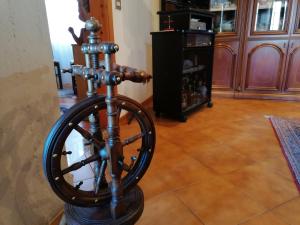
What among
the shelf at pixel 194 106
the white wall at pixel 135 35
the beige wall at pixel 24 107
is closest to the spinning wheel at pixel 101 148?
the beige wall at pixel 24 107

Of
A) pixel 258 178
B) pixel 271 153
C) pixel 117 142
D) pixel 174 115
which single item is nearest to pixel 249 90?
pixel 174 115

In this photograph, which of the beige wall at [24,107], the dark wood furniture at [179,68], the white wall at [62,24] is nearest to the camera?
the beige wall at [24,107]

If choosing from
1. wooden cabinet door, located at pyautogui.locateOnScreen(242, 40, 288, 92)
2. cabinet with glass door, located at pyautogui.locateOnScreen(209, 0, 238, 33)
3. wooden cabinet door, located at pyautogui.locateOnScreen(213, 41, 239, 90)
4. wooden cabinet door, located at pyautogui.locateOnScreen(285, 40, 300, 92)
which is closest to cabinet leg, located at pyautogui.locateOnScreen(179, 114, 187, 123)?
wooden cabinet door, located at pyautogui.locateOnScreen(213, 41, 239, 90)

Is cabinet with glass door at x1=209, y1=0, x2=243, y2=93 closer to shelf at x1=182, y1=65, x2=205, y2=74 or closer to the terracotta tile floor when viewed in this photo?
shelf at x1=182, y1=65, x2=205, y2=74

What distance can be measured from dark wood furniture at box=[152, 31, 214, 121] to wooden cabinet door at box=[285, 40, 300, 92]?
3.53ft

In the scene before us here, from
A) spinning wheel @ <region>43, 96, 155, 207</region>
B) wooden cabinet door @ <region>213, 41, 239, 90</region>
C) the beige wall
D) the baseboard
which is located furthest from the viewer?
wooden cabinet door @ <region>213, 41, 239, 90</region>

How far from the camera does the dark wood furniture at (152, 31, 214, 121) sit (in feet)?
7.58

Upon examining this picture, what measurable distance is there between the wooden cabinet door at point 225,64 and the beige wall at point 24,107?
2735 mm

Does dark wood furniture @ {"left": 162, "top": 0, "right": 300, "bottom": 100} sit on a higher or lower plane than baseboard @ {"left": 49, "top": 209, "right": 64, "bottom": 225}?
higher

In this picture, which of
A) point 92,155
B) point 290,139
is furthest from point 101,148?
point 290,139

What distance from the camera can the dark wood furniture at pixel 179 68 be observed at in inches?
→ 91.0

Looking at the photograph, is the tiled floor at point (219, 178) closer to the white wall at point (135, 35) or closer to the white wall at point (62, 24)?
the white wall at point (135, 35)

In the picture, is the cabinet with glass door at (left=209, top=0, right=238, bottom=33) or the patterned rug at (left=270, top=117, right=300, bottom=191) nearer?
the patterned rug at (left=270, top=117, right=300, bottom=191)

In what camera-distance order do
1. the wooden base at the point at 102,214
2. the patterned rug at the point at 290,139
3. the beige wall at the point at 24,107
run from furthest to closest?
the patterned rug at the point at 290,139
the beige wall at the point at 24,107
the wooden base at the point at 102,214
